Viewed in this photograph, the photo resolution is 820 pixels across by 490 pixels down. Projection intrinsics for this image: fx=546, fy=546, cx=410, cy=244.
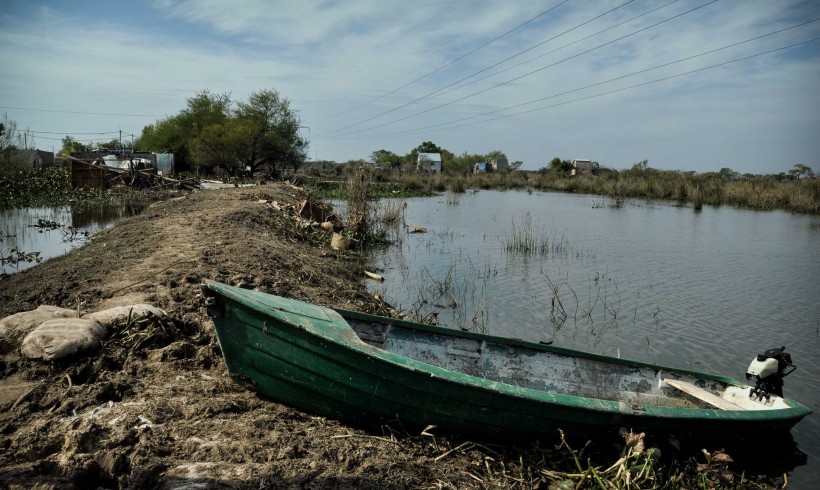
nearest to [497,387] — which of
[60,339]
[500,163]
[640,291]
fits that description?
[60,339]

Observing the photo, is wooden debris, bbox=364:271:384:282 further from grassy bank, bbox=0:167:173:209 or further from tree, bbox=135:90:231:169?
tree, bbox=135:90:231:169

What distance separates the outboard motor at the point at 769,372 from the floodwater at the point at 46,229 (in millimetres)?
11058

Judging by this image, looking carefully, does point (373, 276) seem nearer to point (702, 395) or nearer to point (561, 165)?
point (702, 395)

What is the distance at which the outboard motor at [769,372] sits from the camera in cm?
487

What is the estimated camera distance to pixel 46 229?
14.8 m

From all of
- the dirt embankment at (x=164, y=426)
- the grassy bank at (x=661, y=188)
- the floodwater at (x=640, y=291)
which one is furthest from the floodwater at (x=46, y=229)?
the grassy bank at (x=661, y=188)

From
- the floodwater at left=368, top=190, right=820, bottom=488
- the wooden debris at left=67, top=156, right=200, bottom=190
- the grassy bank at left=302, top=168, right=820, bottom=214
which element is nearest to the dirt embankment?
the floodwater at left=368, top=190, right=820, bottom=488

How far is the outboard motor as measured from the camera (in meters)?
4.87

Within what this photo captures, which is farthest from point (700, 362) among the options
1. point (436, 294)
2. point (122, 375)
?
point (122, 375)

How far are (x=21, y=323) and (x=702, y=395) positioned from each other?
6016 millimetres

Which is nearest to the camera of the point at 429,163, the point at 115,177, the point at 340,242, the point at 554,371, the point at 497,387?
the point at 497,387

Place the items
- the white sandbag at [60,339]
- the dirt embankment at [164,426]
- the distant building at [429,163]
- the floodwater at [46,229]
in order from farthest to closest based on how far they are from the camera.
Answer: the distant building at [429,163]
the floodwater at [46,229]
the white sandbag at [60,339]
the dirt embankment at [164,426]

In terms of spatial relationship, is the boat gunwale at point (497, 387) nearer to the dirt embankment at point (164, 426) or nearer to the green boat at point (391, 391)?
the green boat at point (391, 391)

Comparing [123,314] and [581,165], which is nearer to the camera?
[123,314]
